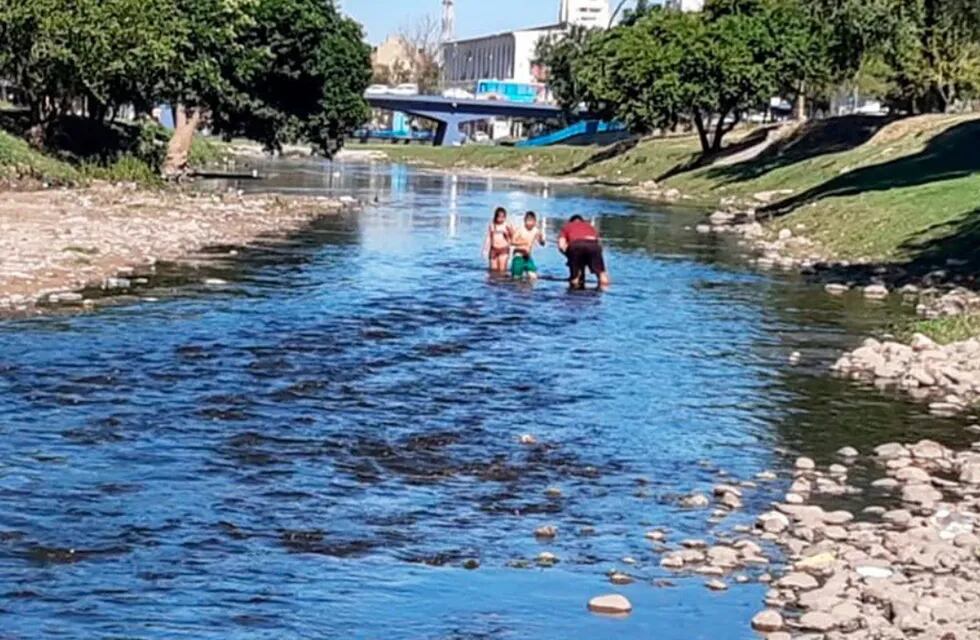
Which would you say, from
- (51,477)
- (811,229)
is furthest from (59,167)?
(51,477)

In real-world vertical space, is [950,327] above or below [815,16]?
below

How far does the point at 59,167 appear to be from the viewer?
5759 centimetres

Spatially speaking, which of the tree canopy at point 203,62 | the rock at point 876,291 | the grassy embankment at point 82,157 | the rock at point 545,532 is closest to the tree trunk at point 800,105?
the tree canopy at point 203,62

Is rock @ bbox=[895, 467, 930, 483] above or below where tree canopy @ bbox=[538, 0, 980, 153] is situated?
below

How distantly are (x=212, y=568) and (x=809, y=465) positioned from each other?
721 centimetres

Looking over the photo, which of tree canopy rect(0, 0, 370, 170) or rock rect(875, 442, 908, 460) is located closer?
rock rect(875, 442, 908, 460)

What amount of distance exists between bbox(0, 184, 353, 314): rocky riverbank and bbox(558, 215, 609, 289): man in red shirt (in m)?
8.54

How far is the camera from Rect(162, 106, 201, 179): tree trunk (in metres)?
76.6

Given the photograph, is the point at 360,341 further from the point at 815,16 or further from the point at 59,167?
the point at 815,16

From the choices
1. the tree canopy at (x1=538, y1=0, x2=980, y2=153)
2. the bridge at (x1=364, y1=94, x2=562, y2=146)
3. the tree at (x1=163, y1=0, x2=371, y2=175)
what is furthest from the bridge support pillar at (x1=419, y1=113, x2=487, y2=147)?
the tree at (x1=163, y1=0, x2=371, y2=175)

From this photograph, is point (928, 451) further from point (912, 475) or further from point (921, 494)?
point (921, 494)

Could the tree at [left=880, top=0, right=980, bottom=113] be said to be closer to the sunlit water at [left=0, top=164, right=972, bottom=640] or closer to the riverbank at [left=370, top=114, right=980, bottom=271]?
the riverbank at [left=370, top=114, right=980, bottom=271]

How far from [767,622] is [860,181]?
2082 inches

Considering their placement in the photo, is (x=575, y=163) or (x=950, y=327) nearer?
(x=950, y=327)
